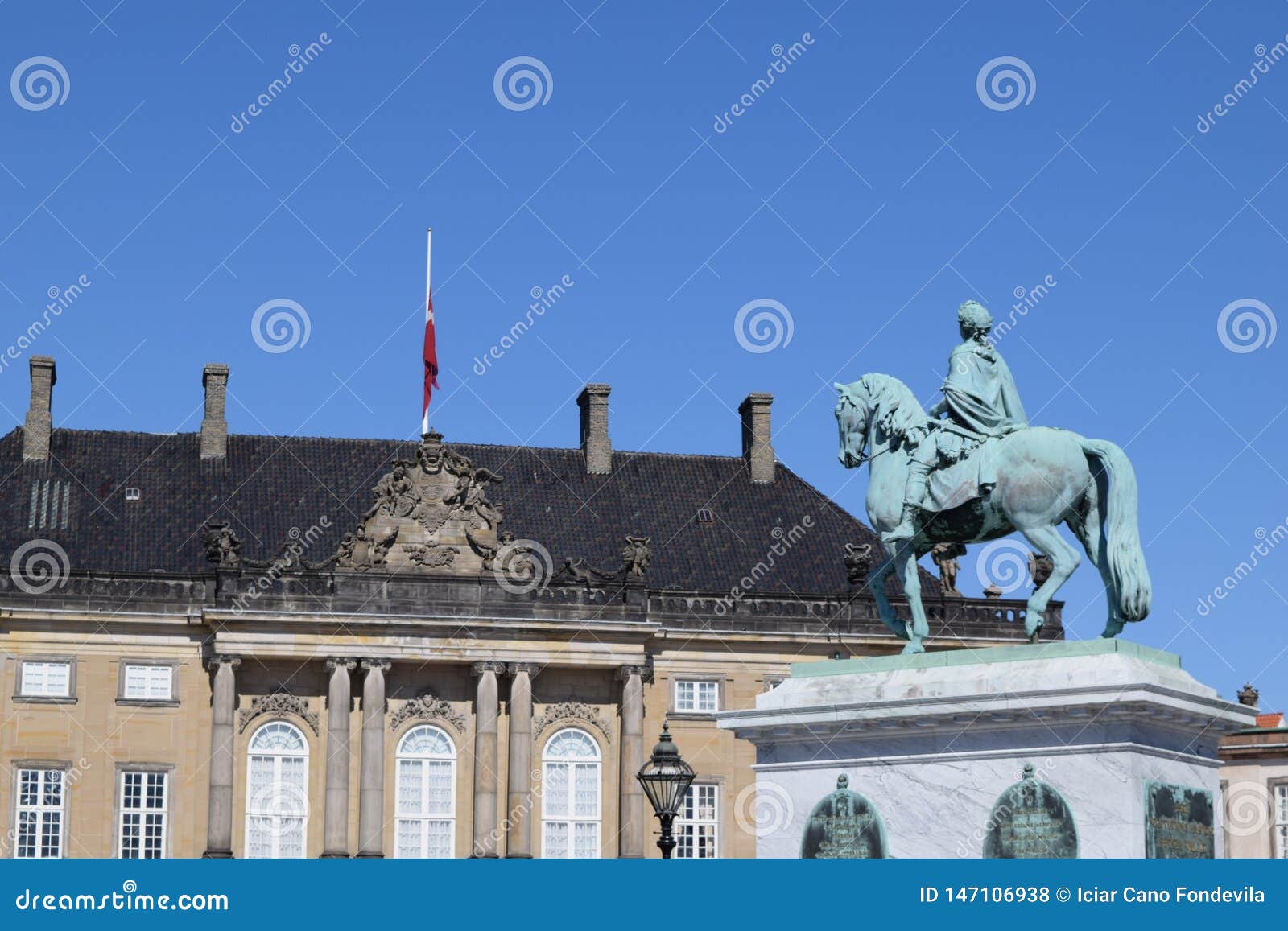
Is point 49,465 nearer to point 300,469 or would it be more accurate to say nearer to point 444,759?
point 300,469

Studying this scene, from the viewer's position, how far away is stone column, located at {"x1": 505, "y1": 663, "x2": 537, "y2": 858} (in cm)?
4672

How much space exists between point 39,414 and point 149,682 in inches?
292

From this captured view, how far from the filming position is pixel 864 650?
4966 cm

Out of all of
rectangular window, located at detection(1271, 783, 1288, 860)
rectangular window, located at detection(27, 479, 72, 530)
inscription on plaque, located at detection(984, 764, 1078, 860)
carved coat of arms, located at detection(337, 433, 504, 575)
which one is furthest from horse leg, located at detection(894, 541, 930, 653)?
rectangular window, located at detection(1271, 783, 1288, 860)

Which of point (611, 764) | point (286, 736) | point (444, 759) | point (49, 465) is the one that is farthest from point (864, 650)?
point (49, 465)

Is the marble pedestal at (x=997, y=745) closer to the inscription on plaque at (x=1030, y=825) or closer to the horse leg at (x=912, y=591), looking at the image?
the inscription on plaque at (x=1030, y=825)

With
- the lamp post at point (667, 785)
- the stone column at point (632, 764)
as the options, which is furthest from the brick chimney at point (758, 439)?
the lamp post at point (667, 785)

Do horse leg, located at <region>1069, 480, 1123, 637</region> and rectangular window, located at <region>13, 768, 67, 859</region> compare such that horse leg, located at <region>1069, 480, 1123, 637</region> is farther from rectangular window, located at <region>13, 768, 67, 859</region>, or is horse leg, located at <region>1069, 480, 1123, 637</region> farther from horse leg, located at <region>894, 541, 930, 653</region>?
rectangular window, located at <region>13, 768, 67, 859</region>

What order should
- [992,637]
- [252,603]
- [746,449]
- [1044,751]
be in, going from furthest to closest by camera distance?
[746,449], [992,637], [252,603], [1044,751]

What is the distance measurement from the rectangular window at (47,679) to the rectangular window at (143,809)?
6.96 feet

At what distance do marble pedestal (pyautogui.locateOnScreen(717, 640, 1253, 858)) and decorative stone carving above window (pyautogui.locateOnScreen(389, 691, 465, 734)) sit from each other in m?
32.4

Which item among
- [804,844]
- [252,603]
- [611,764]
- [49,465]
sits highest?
[49,465]

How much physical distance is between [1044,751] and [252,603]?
110 feet

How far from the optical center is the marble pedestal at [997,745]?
14.7 metres
